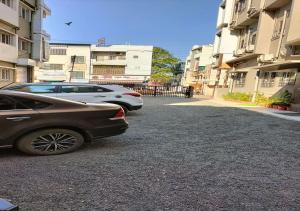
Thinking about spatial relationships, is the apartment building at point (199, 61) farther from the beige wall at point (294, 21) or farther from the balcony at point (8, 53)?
the balcony at point (8, 53)

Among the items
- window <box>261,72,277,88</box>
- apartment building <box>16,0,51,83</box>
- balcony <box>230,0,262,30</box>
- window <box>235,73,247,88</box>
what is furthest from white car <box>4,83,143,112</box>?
window <box>235,73,247,88</box>

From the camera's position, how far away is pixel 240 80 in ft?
78.4

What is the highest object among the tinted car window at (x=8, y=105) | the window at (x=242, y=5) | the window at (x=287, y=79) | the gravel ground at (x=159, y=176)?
the window at (x=242, y=5)

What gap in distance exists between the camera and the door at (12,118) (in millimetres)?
4109

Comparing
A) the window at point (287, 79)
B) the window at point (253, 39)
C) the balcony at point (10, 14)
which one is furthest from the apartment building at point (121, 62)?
the window at point (287, 79)

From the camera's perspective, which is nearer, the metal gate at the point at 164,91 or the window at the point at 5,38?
the window at the point at 5,38

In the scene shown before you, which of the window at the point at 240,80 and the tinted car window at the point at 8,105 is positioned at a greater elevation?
the window at the point at 240,80

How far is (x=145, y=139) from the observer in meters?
6.03

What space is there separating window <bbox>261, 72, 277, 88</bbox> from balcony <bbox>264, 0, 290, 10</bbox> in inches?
204

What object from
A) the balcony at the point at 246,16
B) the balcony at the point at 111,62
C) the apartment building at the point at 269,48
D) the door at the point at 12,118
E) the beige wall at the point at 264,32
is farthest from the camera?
the balcony at the point at 111,62

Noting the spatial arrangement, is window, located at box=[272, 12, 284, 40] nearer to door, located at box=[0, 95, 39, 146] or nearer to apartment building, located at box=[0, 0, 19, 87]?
door, located at box=[0, 95, 39, 146]

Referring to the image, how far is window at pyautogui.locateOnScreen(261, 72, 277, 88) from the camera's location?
703 inches

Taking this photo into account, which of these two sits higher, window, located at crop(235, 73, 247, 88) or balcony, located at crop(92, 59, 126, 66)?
balcony, located at crop(92, 59, 126, 66)

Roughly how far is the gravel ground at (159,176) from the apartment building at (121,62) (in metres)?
39.6
